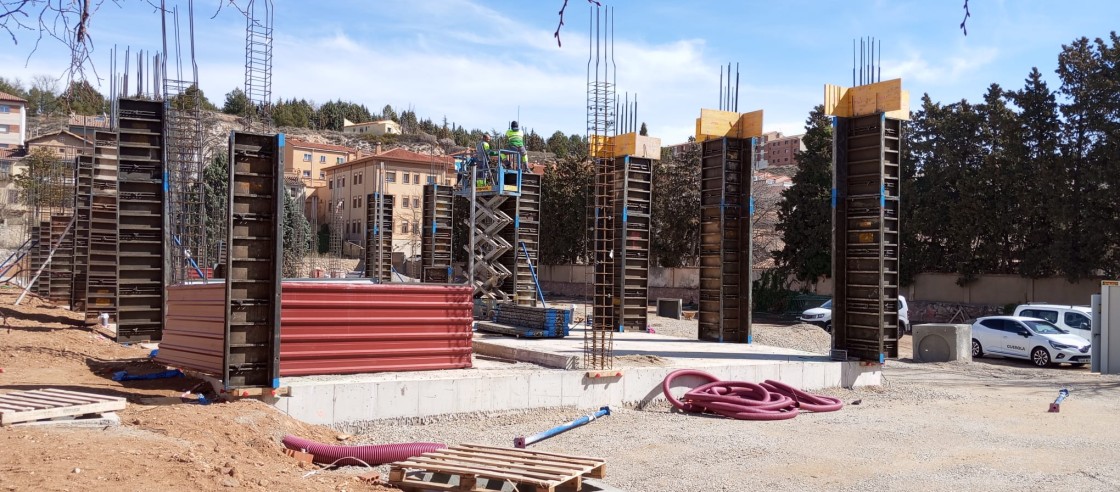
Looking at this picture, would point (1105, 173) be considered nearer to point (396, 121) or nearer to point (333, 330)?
point (333, 330)

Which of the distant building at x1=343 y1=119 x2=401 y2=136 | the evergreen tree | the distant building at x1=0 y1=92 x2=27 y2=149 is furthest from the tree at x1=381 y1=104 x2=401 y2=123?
the evergreen tree

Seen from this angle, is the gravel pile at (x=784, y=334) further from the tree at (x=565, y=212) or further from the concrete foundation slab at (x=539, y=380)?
the tree at (x=565, y=212)

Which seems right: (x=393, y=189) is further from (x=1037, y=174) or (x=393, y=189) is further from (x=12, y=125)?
(x=1037, y=174)

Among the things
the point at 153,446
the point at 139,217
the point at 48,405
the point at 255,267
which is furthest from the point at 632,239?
A: the point at 153,446

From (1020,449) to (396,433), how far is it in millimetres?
7819

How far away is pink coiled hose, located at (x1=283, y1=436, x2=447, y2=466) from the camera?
8.96m

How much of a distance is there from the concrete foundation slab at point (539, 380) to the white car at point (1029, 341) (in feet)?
26.6

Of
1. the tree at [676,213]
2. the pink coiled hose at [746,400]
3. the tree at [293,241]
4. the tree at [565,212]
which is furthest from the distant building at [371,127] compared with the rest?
the pink coiled hose at [746,400]

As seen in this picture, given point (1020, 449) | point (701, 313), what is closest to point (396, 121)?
point (701, 313)

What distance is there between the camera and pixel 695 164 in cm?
4919

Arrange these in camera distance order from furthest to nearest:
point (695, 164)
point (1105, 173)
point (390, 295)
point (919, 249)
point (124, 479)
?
point (695, 164), point (919, 249), point (1105, 173), point (390, 295), point (124, 479)

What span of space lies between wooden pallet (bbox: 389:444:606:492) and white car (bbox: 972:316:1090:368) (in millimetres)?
18096

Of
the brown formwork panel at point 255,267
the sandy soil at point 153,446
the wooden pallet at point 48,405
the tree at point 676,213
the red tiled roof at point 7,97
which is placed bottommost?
the sandy soil at point 153,446

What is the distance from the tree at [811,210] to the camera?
4175 centimetres
